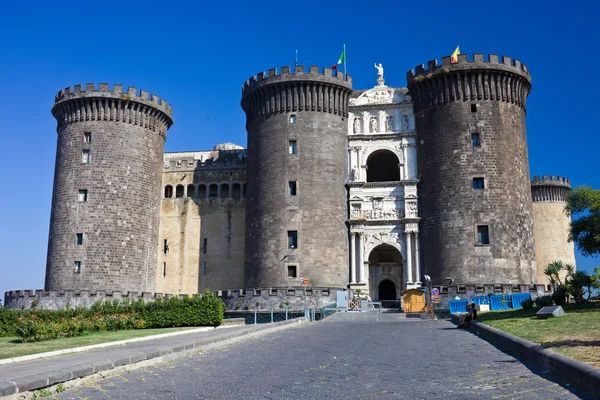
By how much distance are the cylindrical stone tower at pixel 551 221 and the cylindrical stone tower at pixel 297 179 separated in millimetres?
19010

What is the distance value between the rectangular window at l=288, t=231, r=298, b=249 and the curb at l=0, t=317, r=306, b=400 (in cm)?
2416

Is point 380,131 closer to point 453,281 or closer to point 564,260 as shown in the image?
point 453,281

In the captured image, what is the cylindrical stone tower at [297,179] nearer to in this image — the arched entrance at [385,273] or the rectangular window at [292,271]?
the rectangular window at [292,271]

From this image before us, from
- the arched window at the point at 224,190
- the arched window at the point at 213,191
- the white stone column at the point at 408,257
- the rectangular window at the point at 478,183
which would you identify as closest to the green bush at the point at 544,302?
the rectangular window at the point at 478,183

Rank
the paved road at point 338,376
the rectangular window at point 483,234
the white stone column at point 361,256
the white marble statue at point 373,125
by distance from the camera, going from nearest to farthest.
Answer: the paved road at point 338,376 < the rectangular window at point 483,234 < the white stone column at point 361,256 < the white marble statue at point 373,125

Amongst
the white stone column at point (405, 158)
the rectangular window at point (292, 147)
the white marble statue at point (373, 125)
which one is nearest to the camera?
the rectangular window at point (292, 147)

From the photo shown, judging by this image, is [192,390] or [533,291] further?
[533,291]

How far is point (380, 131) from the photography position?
4438 centimetres

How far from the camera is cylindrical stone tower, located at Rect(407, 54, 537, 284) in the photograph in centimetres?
3884

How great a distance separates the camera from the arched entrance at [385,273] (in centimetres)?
4422

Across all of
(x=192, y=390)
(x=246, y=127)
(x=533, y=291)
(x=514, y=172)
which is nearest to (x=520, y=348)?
(x=192, y=390)

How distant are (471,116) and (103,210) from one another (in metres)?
25.5

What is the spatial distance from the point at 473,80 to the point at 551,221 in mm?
17367

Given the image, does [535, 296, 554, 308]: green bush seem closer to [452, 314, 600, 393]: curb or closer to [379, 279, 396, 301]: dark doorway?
[452, 314, 600, 393]: curb
